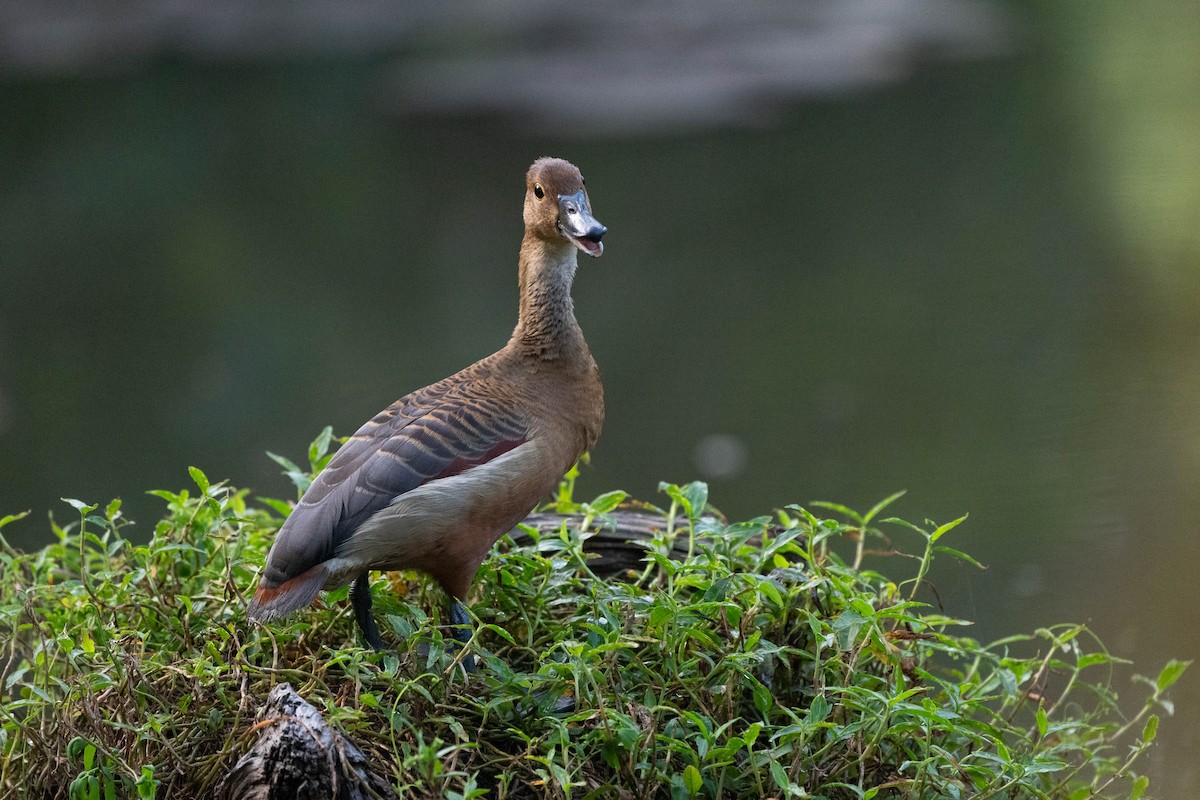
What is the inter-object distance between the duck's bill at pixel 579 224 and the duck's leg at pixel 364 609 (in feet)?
1.86

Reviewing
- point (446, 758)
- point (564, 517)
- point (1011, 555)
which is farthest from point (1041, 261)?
point (446, 758)

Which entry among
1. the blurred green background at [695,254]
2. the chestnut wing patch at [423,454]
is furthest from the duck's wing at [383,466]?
the blurred green background at [695,254]

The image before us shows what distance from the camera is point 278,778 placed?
1503mm

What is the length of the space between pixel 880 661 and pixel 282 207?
4.28m

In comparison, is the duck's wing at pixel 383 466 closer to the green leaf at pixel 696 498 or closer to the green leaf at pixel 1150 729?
the green leaf at pixel 696 498

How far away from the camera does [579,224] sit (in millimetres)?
1958

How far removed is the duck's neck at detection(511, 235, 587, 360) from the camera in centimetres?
205

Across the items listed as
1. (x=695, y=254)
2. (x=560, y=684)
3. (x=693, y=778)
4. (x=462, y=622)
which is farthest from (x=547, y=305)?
(x=695, y=254)

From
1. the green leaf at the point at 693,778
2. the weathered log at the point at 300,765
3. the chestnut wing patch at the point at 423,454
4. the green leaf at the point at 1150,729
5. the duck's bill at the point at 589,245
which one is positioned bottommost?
the green leaf at the point at 1150,729

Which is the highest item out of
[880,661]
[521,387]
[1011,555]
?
[521,387]

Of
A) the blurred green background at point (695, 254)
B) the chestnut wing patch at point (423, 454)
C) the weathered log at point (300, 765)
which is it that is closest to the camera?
the weathered log at point (300, 765)

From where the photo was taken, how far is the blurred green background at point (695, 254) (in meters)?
3.34

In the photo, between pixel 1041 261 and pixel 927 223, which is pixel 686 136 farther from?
pixel 1041 261

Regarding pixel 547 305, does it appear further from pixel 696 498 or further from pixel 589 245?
pixel 696 498
